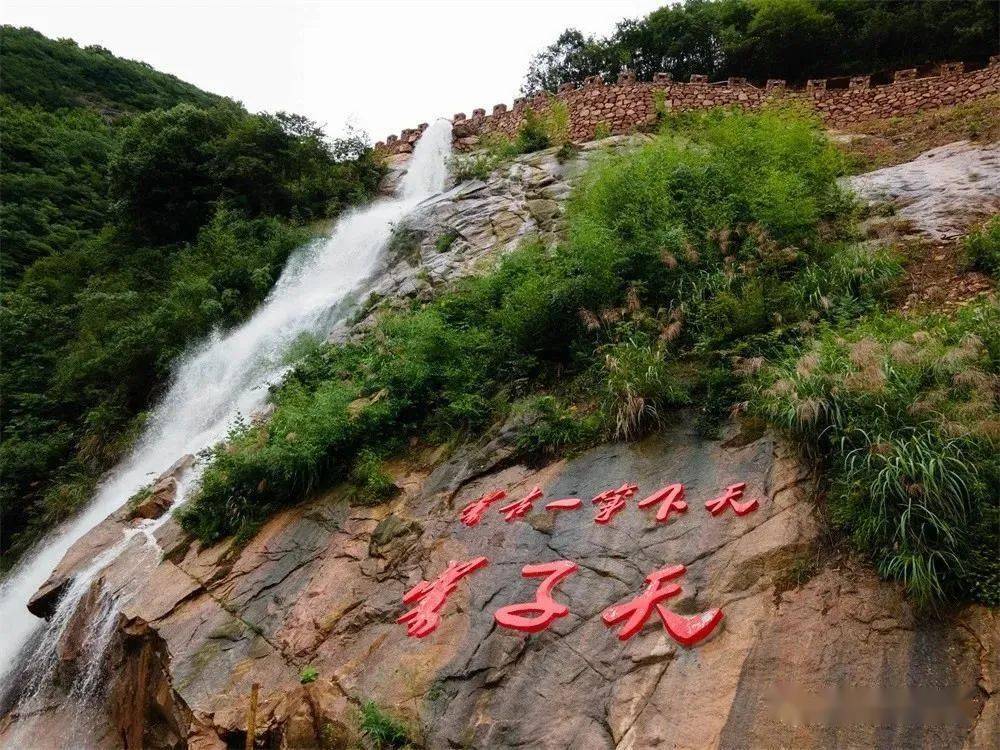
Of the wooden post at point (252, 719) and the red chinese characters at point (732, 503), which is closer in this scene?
the red chinese characters at point (732, 503)

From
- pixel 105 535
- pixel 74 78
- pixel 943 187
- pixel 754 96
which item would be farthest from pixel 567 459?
pixel 74 78

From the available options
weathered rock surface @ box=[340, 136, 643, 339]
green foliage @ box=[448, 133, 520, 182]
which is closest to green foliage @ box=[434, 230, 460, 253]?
weathered rock surface @ box=[340, 136, 643, 339]

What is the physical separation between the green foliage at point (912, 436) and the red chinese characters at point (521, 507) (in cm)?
182

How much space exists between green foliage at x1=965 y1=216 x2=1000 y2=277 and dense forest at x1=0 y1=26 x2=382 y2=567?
11645 mm

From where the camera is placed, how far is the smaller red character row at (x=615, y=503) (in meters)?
3.82

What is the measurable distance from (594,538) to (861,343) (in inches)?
86.7

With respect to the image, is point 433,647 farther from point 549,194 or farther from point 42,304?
point 42,304

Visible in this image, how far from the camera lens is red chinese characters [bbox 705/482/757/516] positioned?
3.68m

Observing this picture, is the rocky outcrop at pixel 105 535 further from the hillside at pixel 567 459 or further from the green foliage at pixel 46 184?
the green foliage at pixel 46 184

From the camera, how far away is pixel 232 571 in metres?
5.82

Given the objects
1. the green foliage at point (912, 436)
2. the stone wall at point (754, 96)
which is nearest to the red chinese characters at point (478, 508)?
the green foliage at point (912, 436)

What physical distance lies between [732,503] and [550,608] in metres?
1.37

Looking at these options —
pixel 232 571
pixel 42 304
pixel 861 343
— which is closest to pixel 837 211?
pixel 861 343

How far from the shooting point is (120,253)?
1570 cm
